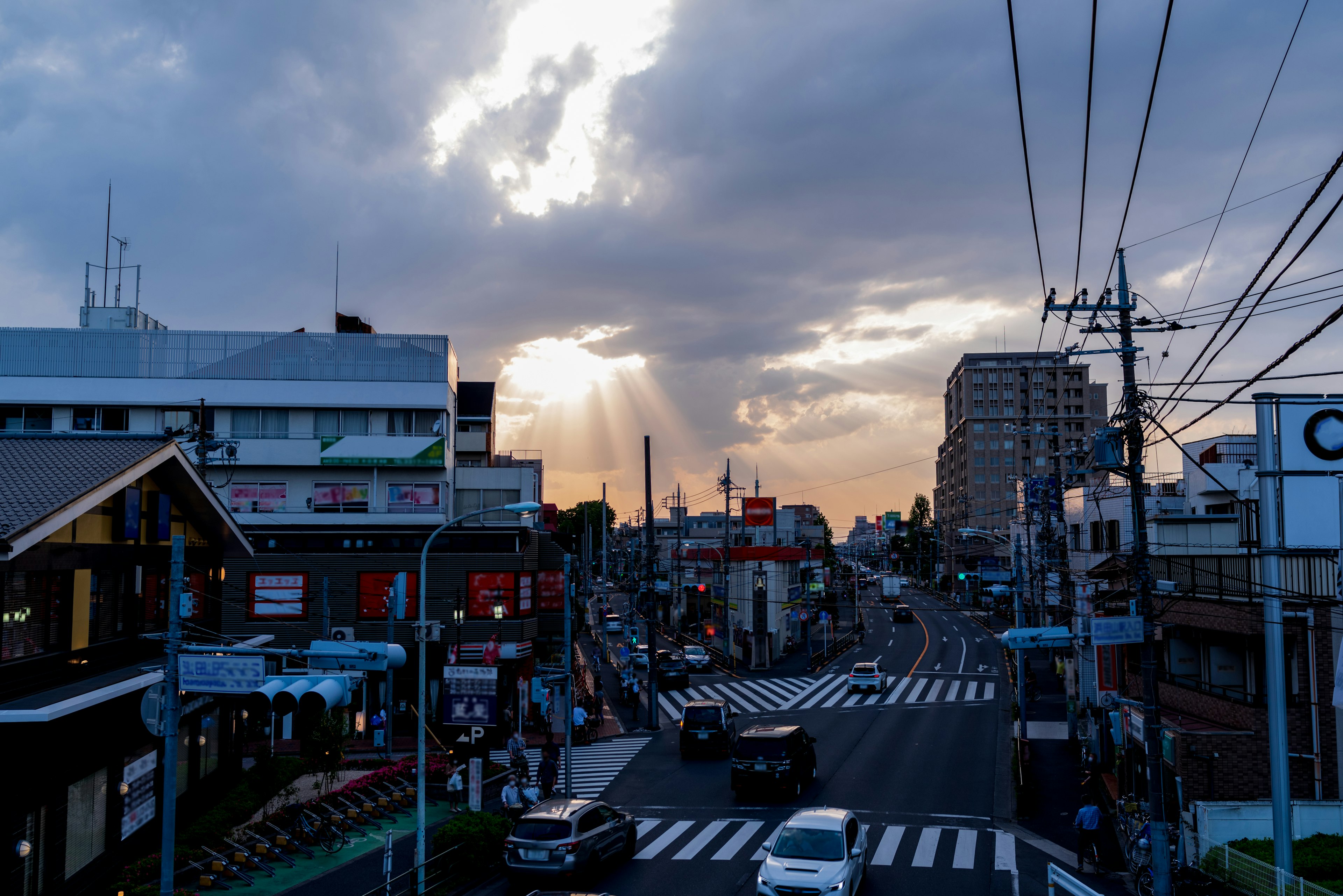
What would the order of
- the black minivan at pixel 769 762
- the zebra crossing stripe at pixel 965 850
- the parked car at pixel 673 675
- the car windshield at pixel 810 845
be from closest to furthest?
the car windshield at pixel 810 845 → the zebra crossing stripe at pixel 965 850 → the black minivan at pixel 769 762 → the parked car at pixel 673 675

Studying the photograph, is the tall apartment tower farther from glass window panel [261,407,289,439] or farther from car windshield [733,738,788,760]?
car windshield [733,738,788,760]

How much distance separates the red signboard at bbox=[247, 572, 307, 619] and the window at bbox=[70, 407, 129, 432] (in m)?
11.0

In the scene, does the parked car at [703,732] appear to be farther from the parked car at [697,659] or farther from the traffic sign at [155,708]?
the parked car at [697,659]

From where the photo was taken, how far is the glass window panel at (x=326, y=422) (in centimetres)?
4834

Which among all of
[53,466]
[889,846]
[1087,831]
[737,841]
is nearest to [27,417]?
[53,466]

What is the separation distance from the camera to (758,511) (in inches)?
3137

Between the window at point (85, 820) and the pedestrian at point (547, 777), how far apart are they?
41.6 ft

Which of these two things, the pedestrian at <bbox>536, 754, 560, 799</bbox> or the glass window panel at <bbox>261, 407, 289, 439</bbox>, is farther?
the glass window panel at <bbox>261, 407, 289, 439</bbox>

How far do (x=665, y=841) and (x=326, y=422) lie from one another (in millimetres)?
32531

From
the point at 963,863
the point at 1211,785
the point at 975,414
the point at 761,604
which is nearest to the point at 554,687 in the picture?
the point at 963,863

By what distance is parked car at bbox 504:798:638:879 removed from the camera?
19484mm

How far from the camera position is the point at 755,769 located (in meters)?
27.9

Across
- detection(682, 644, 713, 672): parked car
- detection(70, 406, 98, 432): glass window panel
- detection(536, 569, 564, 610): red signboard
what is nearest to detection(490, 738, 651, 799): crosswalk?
detection(536, 569, 564, 610): red signboard

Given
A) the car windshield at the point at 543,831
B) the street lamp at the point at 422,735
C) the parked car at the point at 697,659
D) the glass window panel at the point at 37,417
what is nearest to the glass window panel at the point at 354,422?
the glass window panel at the point at 37,417
